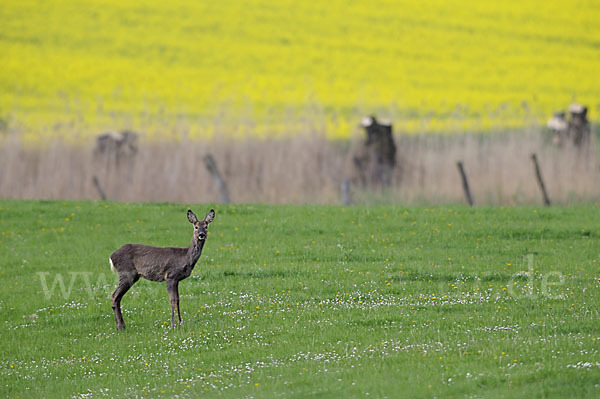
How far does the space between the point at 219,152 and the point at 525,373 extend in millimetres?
28097

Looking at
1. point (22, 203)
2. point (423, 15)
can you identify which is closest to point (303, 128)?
point (22, 203)

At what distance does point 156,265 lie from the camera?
660 inches

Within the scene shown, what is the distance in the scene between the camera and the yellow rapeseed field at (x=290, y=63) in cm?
4512

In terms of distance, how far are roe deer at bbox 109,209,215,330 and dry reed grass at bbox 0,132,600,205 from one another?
64.7 ft

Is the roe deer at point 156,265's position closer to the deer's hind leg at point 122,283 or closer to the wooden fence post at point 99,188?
the deer's hind leg at point 122,283

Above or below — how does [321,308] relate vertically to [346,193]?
below

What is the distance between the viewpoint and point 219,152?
128 ft

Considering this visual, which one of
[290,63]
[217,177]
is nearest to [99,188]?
[217,177]

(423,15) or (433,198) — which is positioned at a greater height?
(423,15)

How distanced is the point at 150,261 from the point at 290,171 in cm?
2109

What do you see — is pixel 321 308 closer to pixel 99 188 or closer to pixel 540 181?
pixel 540 181

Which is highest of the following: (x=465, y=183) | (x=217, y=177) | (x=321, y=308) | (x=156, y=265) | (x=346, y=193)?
(x=217, y=177)

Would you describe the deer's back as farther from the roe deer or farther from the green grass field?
the green grass field

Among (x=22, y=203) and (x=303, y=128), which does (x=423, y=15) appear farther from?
(x=22, y=203)
